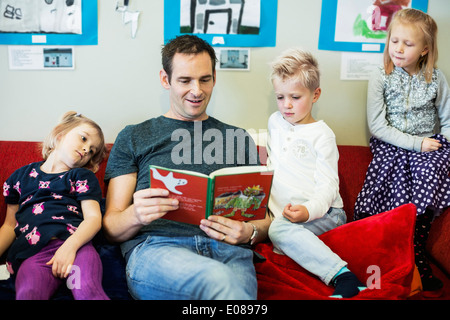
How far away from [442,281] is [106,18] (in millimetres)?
2049

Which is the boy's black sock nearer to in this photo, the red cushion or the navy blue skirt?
the red cushion

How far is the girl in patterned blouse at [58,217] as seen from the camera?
4.18 ft

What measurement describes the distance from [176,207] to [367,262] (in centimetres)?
79

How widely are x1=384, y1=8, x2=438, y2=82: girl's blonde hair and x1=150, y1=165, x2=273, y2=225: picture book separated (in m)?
1.10

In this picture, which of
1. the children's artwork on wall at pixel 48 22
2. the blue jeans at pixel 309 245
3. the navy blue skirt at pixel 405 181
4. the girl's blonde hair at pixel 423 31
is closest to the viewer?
the blue jeans at pixel 309 245

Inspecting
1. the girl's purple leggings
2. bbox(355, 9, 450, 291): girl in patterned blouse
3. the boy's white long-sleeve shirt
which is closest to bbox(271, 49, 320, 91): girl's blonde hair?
the boy's white long-sleeve shirt

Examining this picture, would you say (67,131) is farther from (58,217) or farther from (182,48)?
(182,48)

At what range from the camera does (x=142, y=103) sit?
2.07 metres

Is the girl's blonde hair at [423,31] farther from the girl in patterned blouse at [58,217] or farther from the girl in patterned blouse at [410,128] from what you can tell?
the girl in patterned blouse at [58,217]

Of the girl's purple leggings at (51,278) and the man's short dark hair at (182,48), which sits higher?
the man's short dark hair at (182,48)

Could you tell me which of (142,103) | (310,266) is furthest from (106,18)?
(310,266)

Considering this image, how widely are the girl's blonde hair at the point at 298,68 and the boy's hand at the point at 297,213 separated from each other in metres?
0.57

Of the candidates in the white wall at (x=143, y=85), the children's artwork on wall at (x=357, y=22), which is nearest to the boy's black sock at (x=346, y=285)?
the white wall at (x=143, y=85)
